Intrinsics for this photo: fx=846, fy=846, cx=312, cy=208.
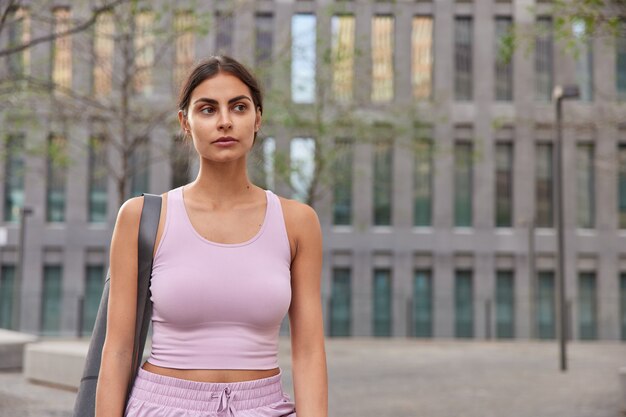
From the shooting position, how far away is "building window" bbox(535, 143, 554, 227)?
35500 mm

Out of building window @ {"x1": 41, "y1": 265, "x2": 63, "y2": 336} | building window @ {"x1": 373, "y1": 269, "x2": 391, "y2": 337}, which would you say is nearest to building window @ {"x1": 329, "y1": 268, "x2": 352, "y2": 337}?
building window @ {"x1": 373, "y1": 269, "x2": 391, "y2": 337}

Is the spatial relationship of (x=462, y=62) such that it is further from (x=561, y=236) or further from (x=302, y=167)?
(x=561, y=236)

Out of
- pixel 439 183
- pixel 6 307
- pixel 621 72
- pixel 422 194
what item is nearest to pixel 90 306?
pixel 6 307

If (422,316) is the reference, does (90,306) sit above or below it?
above

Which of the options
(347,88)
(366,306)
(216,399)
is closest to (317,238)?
(216,399)

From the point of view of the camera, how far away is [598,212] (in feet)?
116

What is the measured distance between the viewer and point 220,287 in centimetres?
203

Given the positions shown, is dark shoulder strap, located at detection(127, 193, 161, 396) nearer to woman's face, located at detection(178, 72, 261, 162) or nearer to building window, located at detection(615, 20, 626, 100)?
woman's face, located at detection(178, 72, 261, 162)

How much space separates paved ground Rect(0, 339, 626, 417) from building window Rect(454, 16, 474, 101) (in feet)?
50.6

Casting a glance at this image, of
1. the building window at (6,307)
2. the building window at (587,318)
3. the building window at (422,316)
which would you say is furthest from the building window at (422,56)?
the building window at (6,307)

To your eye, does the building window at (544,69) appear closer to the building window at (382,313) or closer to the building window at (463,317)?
the building window at (463,317)

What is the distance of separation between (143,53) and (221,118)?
74.6ft

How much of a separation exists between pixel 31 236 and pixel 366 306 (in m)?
13.9

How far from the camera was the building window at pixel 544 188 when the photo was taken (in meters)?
35.5
